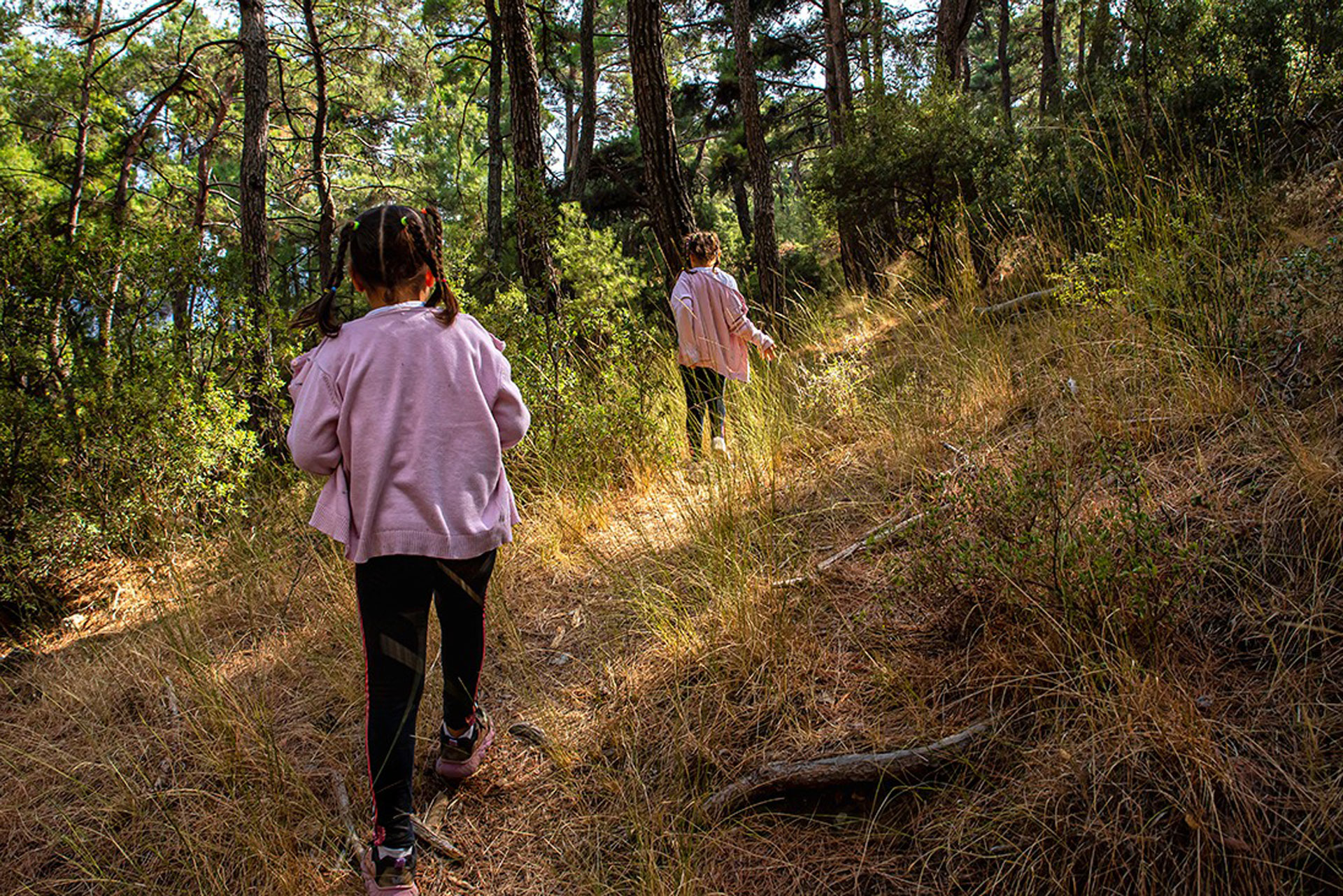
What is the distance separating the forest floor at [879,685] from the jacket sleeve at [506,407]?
84 cm

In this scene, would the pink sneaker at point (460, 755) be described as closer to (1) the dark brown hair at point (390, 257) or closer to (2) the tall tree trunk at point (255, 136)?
(1) the dark brown hair at point (390, 257)

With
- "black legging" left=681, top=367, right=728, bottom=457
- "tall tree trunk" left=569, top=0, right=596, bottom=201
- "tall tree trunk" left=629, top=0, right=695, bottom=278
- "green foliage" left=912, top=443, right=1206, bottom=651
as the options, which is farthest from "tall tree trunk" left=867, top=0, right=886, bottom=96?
"green foliage" left=912, top=443, right=1206, bottom=651

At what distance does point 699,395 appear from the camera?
4.69m

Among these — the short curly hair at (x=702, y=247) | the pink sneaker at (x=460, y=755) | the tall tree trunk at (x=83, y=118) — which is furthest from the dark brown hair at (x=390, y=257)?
the tall tree trunk at (x=83, y=118)

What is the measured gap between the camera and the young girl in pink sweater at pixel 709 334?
4480mm

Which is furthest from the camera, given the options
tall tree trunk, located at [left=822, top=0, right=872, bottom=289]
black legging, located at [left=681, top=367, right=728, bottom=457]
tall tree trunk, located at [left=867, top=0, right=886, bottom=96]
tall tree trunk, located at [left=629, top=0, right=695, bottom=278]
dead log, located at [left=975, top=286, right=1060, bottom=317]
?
tall tree trunk, located at [left=867, top=0, right=886, bottom=96]

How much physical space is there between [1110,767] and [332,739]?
7.80 feet

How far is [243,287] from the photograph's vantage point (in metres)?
5.56

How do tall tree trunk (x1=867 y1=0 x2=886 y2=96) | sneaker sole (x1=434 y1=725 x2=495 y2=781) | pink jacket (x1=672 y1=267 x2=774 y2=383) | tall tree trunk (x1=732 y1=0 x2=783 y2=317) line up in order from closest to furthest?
sneaker sole (x1=434 y1=725 x2=495 y2=781)
pink jacket (x1=672 y1=267 x2=774 y2=383)
tall tree trunk (x1=732 y1=0 x2=783 y2=317)
tall tree trunk (x1=867 y1=0 x2=886 y2=96)

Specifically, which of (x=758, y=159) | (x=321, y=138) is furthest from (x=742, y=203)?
(x=321, y=138)

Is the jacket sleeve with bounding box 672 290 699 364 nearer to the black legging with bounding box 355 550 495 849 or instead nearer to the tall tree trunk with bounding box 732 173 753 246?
the black legging with bounding box 355 550 495 849

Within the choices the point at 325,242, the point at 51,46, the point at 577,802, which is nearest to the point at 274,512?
the point at 577,802

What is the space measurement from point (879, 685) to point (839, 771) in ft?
1.03

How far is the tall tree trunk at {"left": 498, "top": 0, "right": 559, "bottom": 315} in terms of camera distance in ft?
14.8
